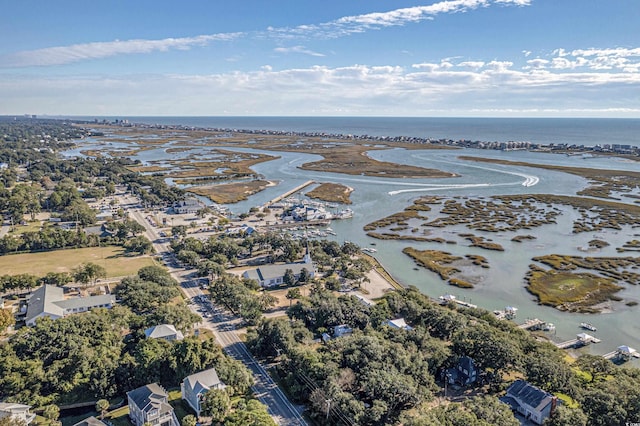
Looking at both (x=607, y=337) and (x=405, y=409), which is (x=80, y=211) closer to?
(x=405, y=409)

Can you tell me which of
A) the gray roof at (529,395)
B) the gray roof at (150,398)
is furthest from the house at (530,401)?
the gray roof at (150,398)

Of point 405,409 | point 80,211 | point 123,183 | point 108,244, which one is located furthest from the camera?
point 123,183

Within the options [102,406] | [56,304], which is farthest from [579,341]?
[56,304]

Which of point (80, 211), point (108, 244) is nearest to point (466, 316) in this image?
point (108, 244)

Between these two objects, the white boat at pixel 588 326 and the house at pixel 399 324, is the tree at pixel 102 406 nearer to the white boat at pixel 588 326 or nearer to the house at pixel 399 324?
the house at pixel 399 324

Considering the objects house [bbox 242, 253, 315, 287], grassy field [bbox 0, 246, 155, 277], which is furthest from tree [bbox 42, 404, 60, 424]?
grassy field [bbox 0, 246, 155, 277]

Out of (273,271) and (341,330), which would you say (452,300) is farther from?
(273,271)
